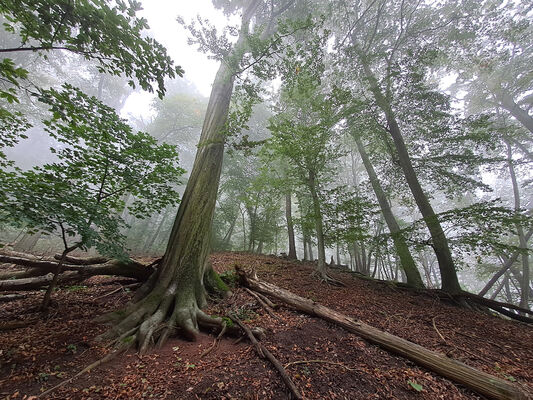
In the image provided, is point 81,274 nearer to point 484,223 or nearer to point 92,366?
point 92,366

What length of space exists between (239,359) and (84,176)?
3258 millimetres

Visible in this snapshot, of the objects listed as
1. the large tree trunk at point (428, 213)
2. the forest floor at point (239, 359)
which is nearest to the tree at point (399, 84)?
the large tree trunk at point (428, 213)

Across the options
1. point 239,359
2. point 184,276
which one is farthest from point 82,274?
point 239,359

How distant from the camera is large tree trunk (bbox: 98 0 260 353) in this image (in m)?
2.92

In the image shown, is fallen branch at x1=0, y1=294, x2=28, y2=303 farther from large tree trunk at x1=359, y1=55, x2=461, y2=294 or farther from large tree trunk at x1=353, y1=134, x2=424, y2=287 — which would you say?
large tree trunk at x1=359, y1=55, x2=461, y2=294

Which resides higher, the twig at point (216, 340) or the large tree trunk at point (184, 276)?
the large tree trunk at point (184, 276)

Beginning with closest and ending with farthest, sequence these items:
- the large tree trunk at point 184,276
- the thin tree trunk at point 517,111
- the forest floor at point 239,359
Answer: the forest floor at point 239,359 < the large tree trunk at point 184,276 < the thin tree trunk at point 517,111

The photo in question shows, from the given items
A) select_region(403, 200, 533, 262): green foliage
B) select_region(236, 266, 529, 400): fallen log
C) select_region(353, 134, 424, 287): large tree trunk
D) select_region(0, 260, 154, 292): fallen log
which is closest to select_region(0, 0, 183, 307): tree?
select_region(0, 260, 154, 292): fallen log

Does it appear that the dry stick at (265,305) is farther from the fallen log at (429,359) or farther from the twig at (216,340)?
the twig at (216,340)

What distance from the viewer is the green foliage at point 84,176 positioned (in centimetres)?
211

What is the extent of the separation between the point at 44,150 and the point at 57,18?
1978 inches

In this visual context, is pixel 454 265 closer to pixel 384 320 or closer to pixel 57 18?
pixel 384 320

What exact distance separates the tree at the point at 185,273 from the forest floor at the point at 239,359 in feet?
0.79

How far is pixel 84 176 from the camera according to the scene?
2.72m
